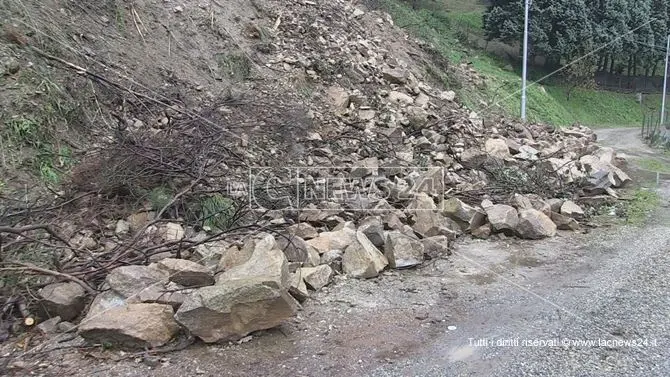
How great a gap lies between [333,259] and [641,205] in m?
5.95

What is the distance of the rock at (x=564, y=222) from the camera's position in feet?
21.5

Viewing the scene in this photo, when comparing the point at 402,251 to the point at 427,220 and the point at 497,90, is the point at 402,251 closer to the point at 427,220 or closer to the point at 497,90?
the point at 427,220

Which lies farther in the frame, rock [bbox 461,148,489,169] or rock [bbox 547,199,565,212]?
rock [bbox 461,148,489,169]

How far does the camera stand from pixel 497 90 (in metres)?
16.3

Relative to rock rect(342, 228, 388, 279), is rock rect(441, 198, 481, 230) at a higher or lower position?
lower

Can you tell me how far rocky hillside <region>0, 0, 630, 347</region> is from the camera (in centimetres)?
363

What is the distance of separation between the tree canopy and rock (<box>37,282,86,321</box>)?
29.3 m

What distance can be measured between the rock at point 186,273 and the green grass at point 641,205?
596 cm

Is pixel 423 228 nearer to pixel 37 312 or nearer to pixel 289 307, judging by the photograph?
pixel 289 307

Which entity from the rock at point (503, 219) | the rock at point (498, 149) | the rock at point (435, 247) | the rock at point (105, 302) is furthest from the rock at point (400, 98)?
the rock at point (105, 302)

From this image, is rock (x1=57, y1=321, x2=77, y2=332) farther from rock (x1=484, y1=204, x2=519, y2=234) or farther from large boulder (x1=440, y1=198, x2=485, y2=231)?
rock (x1=484, y1=204, x2=519, y2=234)

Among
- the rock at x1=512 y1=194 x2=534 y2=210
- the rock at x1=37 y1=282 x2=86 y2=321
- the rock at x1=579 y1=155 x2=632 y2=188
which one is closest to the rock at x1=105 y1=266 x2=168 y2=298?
the rock at x1=37 y1=282 x2=86 y2=321

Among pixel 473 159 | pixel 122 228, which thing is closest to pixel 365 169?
pixel 473 159

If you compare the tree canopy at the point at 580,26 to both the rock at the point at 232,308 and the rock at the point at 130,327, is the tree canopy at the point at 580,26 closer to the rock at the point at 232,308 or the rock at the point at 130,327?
the rock at the point at 232,308
